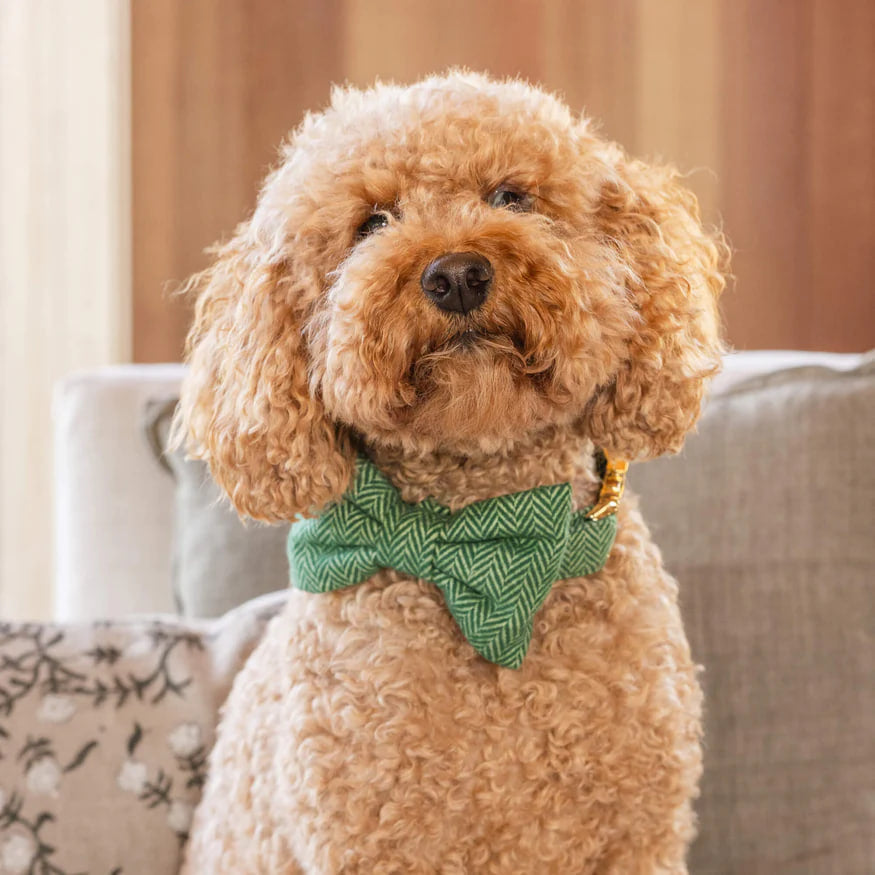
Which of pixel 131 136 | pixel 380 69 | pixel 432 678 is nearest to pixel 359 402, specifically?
pixel 432 678

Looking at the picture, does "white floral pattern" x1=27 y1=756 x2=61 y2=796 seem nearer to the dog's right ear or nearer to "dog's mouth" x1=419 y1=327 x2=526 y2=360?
the dog's right ear

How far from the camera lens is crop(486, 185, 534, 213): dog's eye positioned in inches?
38.8

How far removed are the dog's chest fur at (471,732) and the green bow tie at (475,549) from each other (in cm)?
3

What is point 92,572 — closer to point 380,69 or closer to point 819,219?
point 380,69

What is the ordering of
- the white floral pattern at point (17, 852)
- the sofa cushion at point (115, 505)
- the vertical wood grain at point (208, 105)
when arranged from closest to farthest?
the white floral pattern at point (17, 852) → the sofa cushion at point (115, 505) → the vertical wood grain at point (208, 105)

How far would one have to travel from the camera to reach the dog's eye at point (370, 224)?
100 cm

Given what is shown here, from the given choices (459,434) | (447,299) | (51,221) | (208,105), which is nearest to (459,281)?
(447,299)

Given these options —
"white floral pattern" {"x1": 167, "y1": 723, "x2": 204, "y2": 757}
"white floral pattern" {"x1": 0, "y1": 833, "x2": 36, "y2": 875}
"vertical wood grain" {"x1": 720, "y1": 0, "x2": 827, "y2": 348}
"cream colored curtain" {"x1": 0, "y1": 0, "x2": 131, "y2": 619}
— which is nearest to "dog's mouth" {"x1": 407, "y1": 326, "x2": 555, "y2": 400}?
"white floral pattern" {"x1": 167, "y1": 723, "x2": 204, "y2": 757}

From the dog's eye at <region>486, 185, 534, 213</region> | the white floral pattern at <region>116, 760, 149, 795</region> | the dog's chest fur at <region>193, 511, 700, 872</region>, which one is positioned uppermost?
the dog's eye at <region>486, 185, 534, 213</region>

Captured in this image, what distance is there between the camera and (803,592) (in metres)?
1.26

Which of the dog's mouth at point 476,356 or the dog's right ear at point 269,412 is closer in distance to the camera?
the dog's mouth at point 476,356

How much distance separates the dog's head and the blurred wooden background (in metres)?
1.06

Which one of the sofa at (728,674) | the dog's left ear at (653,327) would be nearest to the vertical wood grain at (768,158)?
the sofa at (728,674)

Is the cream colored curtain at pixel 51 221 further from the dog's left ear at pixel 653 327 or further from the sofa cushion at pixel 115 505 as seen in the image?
the dog's left ear at pixel 653 327
